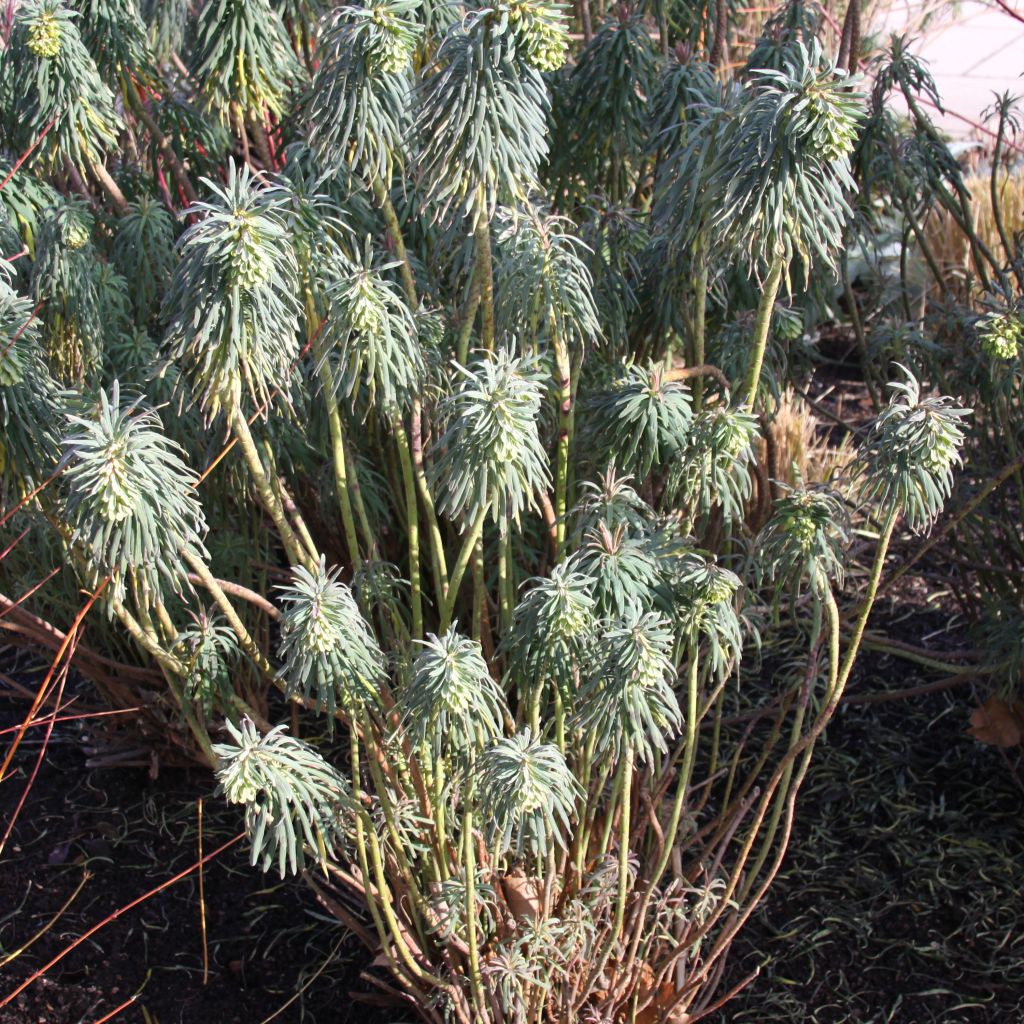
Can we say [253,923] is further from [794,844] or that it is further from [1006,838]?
[1006,838]

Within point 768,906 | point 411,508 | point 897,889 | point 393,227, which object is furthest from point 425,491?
point 897,889

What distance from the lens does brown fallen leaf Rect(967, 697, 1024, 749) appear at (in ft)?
8.85

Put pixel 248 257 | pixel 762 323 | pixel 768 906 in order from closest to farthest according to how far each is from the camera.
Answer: pixel 248 257 < pixel 762 323 < pixel 768 906

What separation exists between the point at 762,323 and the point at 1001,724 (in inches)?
58.1

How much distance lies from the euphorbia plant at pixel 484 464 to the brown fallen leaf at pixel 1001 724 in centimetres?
87

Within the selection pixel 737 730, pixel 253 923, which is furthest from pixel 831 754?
pixel 253 923

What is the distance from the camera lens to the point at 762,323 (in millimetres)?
1654

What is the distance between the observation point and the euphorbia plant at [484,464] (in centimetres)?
152

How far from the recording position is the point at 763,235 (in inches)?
60.8

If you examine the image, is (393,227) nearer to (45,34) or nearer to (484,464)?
(484,464)

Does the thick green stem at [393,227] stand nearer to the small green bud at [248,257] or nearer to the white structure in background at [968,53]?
the small green bud at [248,257]

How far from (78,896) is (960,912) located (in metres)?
1.86

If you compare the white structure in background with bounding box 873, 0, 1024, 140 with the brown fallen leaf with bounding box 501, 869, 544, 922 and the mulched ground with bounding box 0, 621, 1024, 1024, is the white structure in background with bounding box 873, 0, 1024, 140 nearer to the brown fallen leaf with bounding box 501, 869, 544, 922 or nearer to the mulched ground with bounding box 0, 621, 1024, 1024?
the mulched ground with bounding box 0, 621, 1024, 1024

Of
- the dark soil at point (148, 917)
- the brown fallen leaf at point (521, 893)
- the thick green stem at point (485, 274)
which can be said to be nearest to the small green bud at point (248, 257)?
the thick green stem at point (485, 274)
